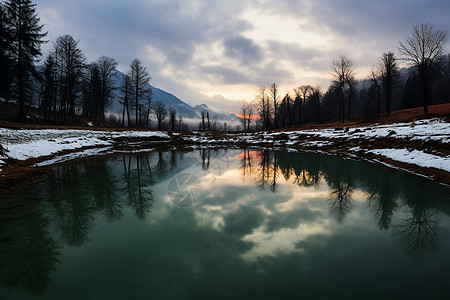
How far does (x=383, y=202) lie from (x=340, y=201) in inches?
51.4

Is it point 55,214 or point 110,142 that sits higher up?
point 110,142

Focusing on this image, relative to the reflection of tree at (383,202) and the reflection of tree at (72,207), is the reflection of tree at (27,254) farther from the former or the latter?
the reflection of tree at (383,202)

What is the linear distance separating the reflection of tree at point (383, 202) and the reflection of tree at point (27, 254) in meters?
6.91

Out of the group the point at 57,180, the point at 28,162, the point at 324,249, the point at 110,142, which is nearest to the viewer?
the point at 324,249

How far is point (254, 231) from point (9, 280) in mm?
4302

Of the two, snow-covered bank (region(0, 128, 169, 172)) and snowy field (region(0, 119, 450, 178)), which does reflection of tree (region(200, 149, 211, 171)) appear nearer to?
snowy field (region(0, 119, 450, 178))

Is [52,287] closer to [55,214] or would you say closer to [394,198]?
[55,214]

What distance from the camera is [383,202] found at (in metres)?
6.56

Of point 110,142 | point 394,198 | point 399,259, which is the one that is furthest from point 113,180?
point 110,142

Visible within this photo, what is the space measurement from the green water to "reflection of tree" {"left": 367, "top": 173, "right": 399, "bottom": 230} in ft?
0.10

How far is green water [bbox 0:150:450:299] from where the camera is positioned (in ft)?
9.68

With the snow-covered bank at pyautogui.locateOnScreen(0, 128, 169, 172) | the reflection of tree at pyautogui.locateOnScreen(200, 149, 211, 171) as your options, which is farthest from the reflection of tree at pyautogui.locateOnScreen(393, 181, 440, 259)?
the snow-covered bank at pyautogui.locateOnScreen(0, 128, 169, 172)

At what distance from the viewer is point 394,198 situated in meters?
6.84

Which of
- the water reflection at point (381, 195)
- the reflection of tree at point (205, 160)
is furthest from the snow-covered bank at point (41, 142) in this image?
the water reflection at point (381, 195)
